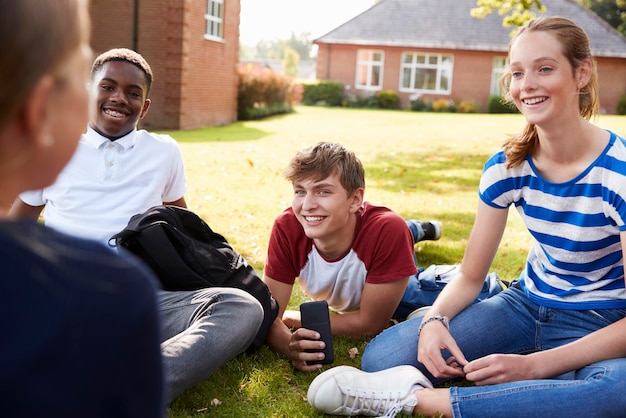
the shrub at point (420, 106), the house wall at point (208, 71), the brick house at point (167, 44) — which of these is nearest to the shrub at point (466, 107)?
the shrub at point (420, 106)

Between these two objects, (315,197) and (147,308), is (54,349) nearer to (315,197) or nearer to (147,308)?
(147,308)

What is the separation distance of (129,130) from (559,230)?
227 centimetres

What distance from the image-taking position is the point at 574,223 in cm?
300

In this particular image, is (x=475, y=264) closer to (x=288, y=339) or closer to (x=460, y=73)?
(x=288, y=339)

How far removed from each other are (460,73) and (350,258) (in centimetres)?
3302

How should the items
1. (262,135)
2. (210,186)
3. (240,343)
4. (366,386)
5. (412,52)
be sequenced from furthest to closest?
(412,52) → (262,135) → (210,186) → (240,343) → (366,386)

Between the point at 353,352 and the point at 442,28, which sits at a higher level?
the point at 442,28

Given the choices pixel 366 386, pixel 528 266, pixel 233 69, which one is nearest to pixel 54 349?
pixel 366 386

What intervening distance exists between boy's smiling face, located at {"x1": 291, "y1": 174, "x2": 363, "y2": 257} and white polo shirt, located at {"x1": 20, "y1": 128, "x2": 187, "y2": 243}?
2.58 ft

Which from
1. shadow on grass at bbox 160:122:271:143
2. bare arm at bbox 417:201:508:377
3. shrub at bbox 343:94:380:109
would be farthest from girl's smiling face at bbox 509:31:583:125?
shrub at bbox 343:94:380:109

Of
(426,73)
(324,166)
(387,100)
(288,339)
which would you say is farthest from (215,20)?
(426,73)

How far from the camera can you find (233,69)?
21688 mm

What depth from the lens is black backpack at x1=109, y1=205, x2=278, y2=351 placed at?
11.1 ft

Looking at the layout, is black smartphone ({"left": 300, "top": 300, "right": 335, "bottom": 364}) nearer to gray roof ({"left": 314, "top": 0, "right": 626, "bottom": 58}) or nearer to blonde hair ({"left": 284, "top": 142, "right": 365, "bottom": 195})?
blonde hair ({"left": 284, "top": 142, "right": 365, "bottom": 195})
